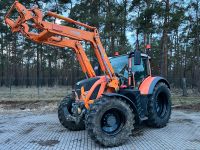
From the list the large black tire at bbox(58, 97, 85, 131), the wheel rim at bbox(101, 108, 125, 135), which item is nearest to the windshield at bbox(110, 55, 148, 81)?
the wheel rim at bbox(101, 108, 125, 135)

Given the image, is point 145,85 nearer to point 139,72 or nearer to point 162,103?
point 139,72

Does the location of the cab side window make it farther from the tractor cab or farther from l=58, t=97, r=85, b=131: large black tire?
l=58, t=97, r=85, b=131: large black tire

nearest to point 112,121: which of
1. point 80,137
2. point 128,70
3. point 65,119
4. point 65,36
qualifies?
point 80,137

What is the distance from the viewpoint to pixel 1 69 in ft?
158

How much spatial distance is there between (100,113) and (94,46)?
2.29 meters

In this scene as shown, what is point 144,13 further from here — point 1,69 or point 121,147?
point 1,69

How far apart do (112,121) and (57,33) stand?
2.66 meters

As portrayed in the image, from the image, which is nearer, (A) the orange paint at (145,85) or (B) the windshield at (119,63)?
(A) the orange paint at (145,85)

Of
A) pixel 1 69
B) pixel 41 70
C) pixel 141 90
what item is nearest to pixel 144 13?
pixel 141 90

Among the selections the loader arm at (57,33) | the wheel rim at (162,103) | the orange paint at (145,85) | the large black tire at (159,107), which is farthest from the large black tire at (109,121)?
the wheel rim at (162,103)

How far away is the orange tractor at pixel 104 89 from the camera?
7266 mm

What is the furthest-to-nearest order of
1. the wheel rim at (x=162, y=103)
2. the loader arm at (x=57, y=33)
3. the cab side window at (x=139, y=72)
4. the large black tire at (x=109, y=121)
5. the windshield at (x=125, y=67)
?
the wheel rim at (x=162, y=103), the cab side window at (x=139, y=72), the windshield at (x=125, y=67), the loader arm at (x=57, y=33), the large black tire at (x=109, y=121)

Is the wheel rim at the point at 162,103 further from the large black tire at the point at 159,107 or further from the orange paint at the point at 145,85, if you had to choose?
the orange paint at the point at 145,85

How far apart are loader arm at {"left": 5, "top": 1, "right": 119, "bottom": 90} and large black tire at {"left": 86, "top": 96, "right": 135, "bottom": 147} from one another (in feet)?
3.06
